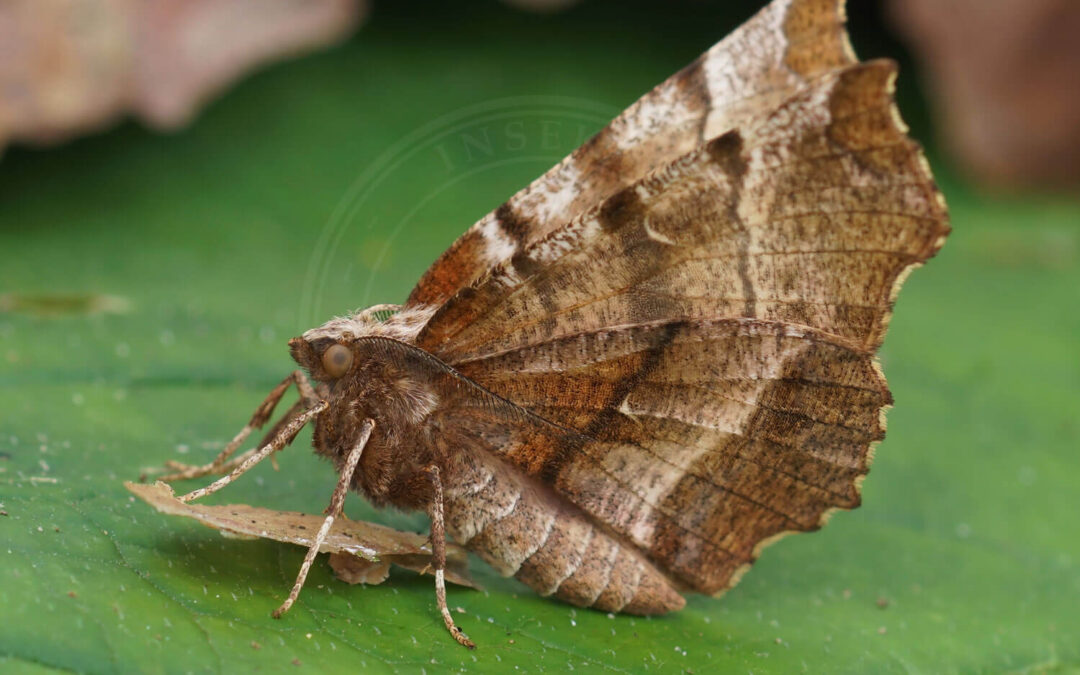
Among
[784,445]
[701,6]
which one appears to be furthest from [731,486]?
[701,6]

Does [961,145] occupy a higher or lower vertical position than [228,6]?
higher

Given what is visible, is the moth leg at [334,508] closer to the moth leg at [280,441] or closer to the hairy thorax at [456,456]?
the hairy thorax at [456,456]

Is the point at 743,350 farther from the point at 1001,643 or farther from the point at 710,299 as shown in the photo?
the point at 1001,643

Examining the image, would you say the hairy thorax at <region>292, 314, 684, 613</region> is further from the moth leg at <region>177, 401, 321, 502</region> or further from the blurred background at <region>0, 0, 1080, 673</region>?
the blurred background at <region>0, 0, 1080, 673</region>

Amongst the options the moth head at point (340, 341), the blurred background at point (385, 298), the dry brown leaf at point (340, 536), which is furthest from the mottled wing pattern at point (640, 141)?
the blurred background at point (385, 298)

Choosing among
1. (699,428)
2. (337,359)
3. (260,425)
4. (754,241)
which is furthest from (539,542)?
(754,241)

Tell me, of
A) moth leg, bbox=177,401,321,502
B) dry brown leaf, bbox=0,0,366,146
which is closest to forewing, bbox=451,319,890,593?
moth leg, bbox=177,401,321,502
